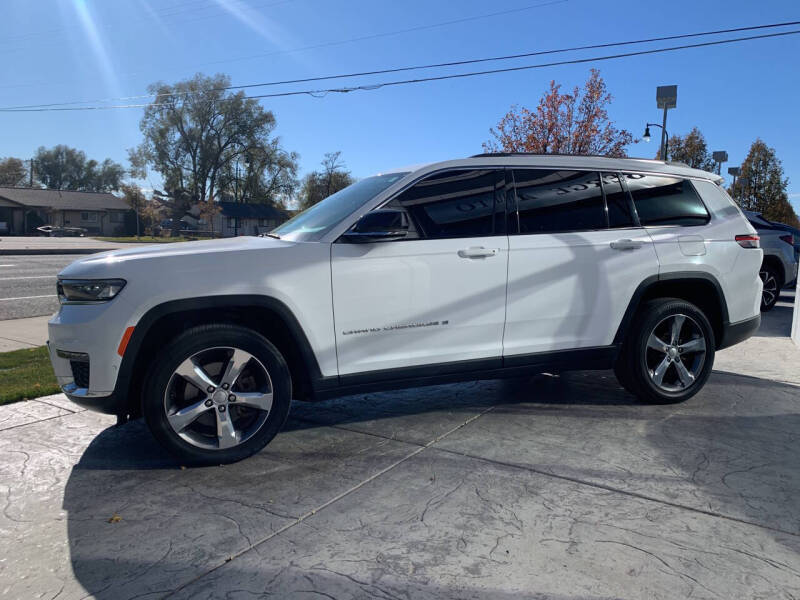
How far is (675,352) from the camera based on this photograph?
4.89 metres

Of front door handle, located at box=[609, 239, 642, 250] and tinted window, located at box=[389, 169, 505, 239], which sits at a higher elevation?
tinted window, located at box=[389, 169, 505, 239]

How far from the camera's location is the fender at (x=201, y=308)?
346 cm

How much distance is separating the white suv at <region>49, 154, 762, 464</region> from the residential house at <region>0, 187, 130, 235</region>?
71.8 m

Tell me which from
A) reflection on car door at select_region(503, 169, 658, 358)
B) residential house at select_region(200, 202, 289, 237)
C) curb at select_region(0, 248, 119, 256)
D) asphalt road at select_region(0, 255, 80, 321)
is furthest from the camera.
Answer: residential house at select_region(200, 202, 289, 237)

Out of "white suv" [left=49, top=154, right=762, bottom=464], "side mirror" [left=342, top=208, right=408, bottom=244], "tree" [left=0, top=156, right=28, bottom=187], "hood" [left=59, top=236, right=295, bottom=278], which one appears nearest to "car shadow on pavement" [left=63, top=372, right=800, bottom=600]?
"white suv" [left=49, top=154, right=762, bottom=464]

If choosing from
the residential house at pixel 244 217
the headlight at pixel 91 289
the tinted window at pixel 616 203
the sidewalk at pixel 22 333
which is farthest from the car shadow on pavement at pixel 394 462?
the residential house at pixel 244 217

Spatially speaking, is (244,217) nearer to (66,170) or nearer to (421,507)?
(66,170)

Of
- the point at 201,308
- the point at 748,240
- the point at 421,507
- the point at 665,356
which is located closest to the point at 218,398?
the point at 201,308

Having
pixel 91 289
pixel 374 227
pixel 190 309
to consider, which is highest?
pixel 374 227

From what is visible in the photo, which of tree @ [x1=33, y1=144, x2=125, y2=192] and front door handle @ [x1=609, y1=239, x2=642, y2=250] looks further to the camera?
tree @ [x1=33, y1=144, x2=125, y2=192]

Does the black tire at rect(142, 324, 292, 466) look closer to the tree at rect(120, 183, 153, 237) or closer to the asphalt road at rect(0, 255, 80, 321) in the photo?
the asphalt road at rect(0, 255, 80, 321)

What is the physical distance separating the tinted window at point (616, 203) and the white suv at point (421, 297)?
0.02 m

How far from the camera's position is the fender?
346 cm

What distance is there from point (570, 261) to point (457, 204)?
0.93m
